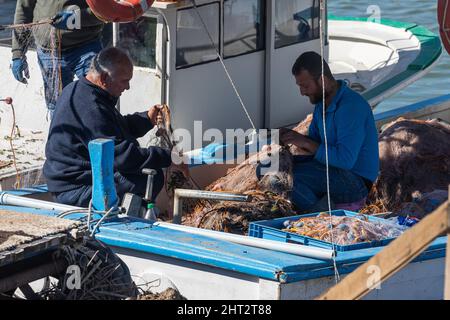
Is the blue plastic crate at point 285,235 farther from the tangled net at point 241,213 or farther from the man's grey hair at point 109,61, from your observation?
the man's grey hair at point 109,61

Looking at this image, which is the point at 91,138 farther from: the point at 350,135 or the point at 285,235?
the point at 350,135

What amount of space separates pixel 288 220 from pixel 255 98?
192cm

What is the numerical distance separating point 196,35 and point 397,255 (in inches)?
148

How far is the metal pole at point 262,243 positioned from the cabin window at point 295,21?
7.80ft

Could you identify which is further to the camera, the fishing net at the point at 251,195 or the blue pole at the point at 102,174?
the fishing net at the point at 251,195

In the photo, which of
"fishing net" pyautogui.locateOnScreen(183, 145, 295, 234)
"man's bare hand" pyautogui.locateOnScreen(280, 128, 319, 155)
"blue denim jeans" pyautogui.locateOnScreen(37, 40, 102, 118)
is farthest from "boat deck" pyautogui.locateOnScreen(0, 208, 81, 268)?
"blue denim jeans" pyautogui.locateOnScreen(37, 40, 102, 118)

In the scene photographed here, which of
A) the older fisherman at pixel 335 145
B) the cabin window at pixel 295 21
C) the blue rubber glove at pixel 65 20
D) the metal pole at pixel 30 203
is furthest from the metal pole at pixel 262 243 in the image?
the cabin window at pixel 295 21

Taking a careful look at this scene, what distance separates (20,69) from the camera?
715 cm

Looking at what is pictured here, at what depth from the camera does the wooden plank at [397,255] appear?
338 centimetres

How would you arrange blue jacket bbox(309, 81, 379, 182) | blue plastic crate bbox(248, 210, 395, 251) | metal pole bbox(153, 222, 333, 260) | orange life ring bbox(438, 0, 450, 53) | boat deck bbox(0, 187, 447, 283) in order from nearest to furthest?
boat deck bbox(0, 187, 447, 283) < metal pole bbox(153, 222, 333, 260) < blue plastic crate bbox(248, 210, 395, 251) < orange life ring bbox(438, 0, 450, 53) < blue jacket bbox(309, 81, 379, 182)

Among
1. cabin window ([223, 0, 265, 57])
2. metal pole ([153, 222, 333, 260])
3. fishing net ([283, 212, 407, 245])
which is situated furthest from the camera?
cabin window ([223, 0, 265, 57])

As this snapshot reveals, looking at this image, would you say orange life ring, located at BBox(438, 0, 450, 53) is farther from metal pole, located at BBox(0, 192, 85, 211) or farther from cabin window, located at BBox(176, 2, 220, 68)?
metal pole, located at BBox(0, 192, 85, 211)

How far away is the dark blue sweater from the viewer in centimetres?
588

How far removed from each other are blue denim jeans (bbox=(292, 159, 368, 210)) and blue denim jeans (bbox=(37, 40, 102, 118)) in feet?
5.59
